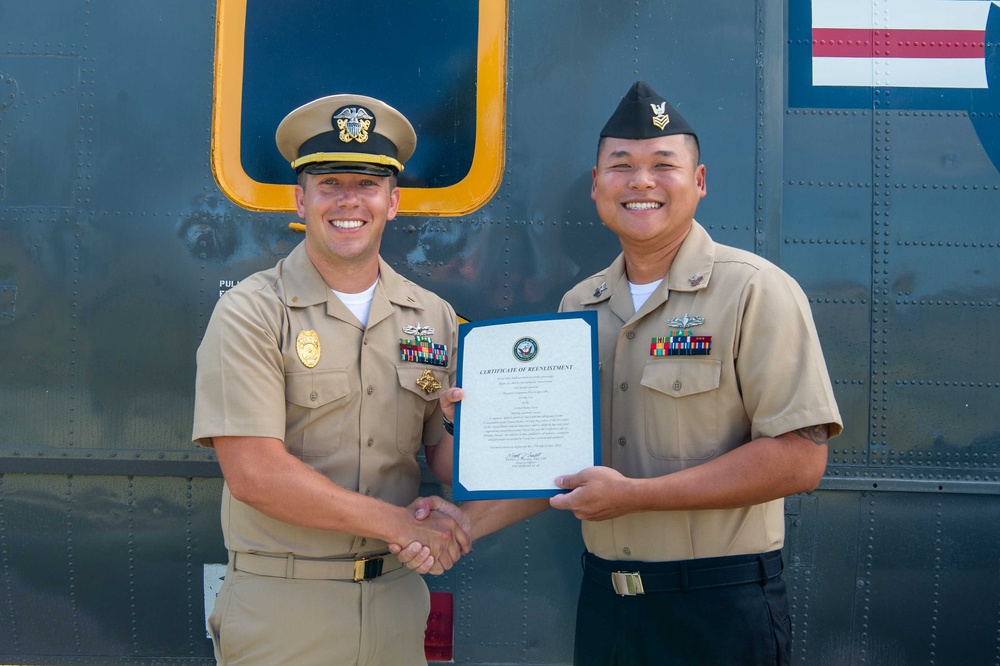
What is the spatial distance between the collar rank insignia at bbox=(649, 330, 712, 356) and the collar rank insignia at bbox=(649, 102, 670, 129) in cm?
56

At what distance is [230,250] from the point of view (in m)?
2.86

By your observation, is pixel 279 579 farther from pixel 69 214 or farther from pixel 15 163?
pixel 15 163

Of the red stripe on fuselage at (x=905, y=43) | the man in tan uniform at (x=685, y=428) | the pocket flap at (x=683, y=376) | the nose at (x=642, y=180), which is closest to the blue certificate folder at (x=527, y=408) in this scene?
the man in tan uniform at (x=685, y=428)

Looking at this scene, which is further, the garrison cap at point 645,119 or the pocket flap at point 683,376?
the garrison cap at point 645,119

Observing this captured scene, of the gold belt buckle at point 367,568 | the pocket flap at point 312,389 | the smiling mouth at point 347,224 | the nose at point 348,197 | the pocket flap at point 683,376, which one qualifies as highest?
the nose at point 348,197

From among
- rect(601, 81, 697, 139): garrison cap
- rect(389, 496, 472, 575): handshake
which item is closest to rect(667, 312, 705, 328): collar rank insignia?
rect(601, 81, 697, 139): garrison cap

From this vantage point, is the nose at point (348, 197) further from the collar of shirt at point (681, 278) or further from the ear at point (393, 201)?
the collar of shirt at point (681, 278)

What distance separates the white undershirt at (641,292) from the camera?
7.37 feet

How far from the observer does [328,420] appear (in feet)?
7.29

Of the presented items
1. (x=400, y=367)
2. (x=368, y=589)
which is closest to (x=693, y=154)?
(x=400, y=367)

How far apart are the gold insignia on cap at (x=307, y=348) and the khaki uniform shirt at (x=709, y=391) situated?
2.67ft

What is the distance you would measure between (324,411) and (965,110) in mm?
2444

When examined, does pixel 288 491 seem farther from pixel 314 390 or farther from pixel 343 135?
pixel 343 135

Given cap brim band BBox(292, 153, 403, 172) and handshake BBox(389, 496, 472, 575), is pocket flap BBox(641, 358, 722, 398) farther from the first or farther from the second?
cap brim band BBox(292, 153, 403, 172)
